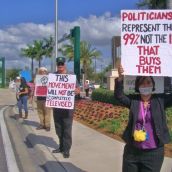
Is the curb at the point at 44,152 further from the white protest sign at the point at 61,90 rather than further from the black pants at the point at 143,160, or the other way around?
the black pants at the point at 143,160

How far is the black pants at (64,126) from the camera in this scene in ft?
35.6

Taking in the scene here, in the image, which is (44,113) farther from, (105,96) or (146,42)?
(146,42)

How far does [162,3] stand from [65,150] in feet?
98.9

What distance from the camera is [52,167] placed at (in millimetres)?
10016

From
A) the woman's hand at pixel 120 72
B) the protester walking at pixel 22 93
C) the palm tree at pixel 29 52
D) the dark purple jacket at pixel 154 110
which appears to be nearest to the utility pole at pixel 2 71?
the palm tree at pixel 29 52

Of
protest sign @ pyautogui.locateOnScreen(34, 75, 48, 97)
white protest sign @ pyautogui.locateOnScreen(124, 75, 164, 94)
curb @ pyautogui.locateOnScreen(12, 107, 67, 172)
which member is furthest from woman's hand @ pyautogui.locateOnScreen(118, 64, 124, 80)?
protest sign @ pyautogui.locateOnScreen(34, 75, 48, 97)

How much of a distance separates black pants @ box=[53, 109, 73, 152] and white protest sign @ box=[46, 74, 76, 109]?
14 cm

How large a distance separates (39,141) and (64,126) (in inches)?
109

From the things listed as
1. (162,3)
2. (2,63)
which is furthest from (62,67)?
(2,63)

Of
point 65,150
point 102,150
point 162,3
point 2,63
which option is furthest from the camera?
point 2,63

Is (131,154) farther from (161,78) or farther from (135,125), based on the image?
(161,78)

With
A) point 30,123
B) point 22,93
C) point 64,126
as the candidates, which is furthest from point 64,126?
point 22,93

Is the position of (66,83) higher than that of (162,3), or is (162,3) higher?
(162,3)

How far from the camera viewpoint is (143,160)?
5980 millimetres
